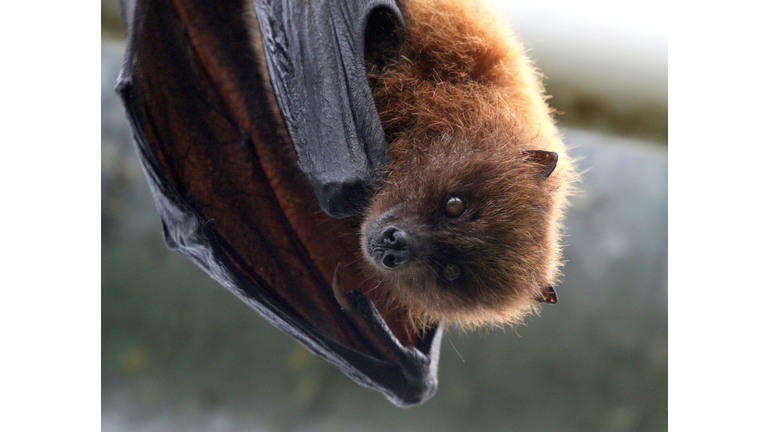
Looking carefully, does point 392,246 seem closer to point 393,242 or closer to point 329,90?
point 393,242

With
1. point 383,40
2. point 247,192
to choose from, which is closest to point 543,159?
point 383,40

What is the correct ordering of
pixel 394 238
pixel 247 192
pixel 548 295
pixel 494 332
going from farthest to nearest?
1. pixel 494 332
2. pixel 247 192
3. pixel 548 295
4. pixel 394 238

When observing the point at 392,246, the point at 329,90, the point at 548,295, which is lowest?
the point at 548,295

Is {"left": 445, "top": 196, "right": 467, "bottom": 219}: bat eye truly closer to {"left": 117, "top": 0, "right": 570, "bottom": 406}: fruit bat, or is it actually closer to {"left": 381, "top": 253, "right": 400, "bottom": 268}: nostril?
{"left": 117, "top": 0, "right": 570, "bottom": 406}: fruit bat

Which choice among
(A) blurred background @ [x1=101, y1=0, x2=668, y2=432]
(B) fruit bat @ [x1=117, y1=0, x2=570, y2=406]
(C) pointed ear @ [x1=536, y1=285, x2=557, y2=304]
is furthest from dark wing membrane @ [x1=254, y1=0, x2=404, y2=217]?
(A) blurred background @ [x1=101, y1=0, x2=668, y2=432]

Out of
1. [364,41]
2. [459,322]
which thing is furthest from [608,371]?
[364,41]
